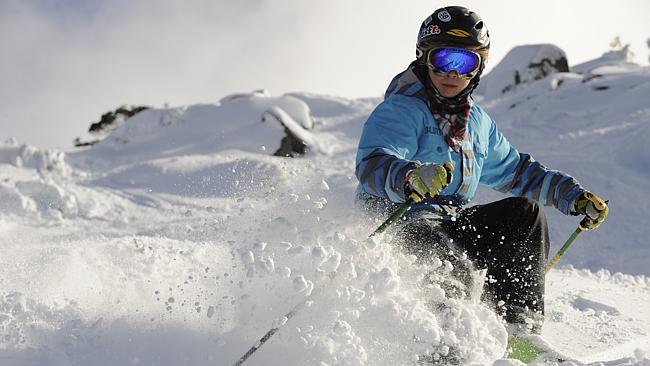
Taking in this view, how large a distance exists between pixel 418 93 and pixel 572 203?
0.98m

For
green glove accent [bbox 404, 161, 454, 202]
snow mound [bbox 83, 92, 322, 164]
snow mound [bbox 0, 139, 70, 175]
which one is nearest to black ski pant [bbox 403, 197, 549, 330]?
green glove accent [bbox 404, 161, 454, 202]

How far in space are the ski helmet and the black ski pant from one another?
797mm

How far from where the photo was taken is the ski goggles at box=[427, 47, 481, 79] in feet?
12.3

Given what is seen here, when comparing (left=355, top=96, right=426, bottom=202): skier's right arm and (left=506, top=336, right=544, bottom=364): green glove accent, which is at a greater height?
(left=355, top=96, right=426, bottom=202): skier's right arm

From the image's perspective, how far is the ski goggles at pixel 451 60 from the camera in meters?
3.76

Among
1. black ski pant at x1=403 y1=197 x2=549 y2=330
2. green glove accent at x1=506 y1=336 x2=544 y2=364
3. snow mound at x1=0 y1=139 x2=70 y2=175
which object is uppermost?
black ski pant at x1=403 y1=197 x2=549 y2=330

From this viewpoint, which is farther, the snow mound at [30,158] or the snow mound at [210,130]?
the snow mound at [210,130]

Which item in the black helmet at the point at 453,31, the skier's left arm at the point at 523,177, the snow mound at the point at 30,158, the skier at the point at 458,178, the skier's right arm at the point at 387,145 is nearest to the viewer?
the skier's right arm at the point at 387,145

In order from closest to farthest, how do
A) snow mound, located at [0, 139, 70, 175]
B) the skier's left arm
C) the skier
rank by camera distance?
the skier < the skier's left arm < snow mound, located at [0, 139, 70, 175]

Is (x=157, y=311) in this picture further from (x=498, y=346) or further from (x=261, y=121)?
(x=261, y=121)

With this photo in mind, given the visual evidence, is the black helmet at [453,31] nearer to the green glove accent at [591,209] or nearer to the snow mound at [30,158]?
the green glove accent at [591,209]

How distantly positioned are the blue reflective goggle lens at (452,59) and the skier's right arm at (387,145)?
25 cm

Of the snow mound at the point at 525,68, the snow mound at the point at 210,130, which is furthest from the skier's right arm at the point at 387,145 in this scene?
the snow mound at the point at 525,68

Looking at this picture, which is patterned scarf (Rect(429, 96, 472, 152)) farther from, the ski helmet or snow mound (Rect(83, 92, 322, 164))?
snow mound (Rect(83, 92, 322, 164))
